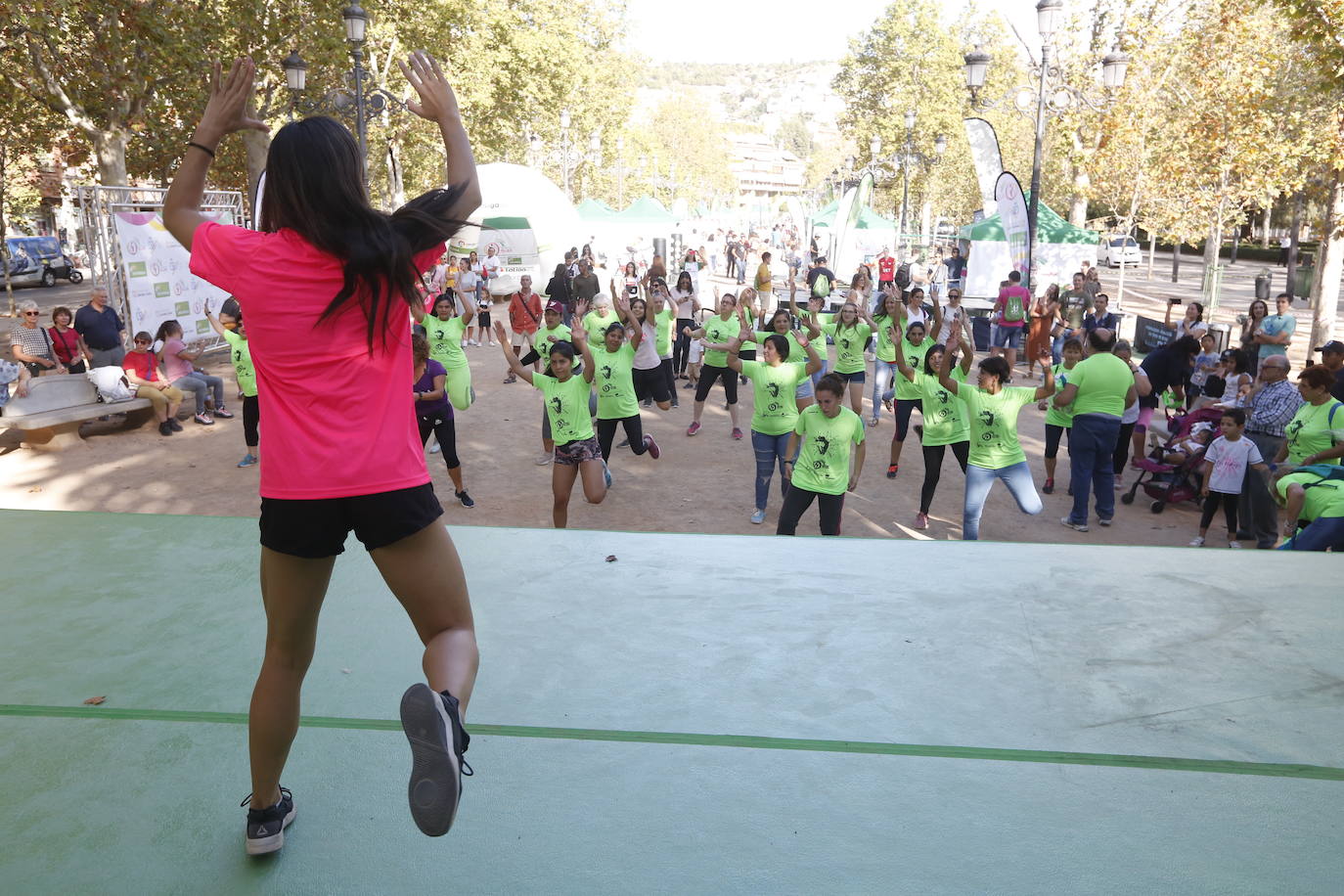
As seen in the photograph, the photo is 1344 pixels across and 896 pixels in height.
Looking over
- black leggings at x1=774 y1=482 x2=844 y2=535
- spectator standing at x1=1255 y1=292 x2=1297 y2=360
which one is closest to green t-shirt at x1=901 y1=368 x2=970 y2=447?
black leggings at x1=774 y1=482 x2=844 y2=535

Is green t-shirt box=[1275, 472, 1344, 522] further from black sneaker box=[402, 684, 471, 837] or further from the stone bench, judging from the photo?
the stone bench

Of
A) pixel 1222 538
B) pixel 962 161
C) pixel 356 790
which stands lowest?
pixel 1222 538

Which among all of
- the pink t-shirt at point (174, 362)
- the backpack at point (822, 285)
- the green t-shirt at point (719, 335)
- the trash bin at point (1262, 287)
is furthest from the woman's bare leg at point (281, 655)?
the trash bin at point (1262, 287)

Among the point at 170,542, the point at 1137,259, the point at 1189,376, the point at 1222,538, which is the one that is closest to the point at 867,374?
the point at 1189,376

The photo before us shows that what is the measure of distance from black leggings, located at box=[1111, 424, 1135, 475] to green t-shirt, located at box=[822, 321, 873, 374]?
2.97 meters

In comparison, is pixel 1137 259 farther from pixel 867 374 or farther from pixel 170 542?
pixel 170 542

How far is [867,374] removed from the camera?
57.1 feet

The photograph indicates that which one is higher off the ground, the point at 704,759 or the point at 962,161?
the point at 962,161

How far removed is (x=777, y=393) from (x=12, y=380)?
9.13 metres

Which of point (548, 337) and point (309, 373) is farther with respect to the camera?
point (548, 337)

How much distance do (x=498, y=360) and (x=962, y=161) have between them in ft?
139

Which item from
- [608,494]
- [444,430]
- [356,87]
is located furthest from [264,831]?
[356,87]

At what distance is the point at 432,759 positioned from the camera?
6.15 ft

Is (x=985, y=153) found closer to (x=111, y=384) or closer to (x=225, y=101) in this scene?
(x=111, y=384)
